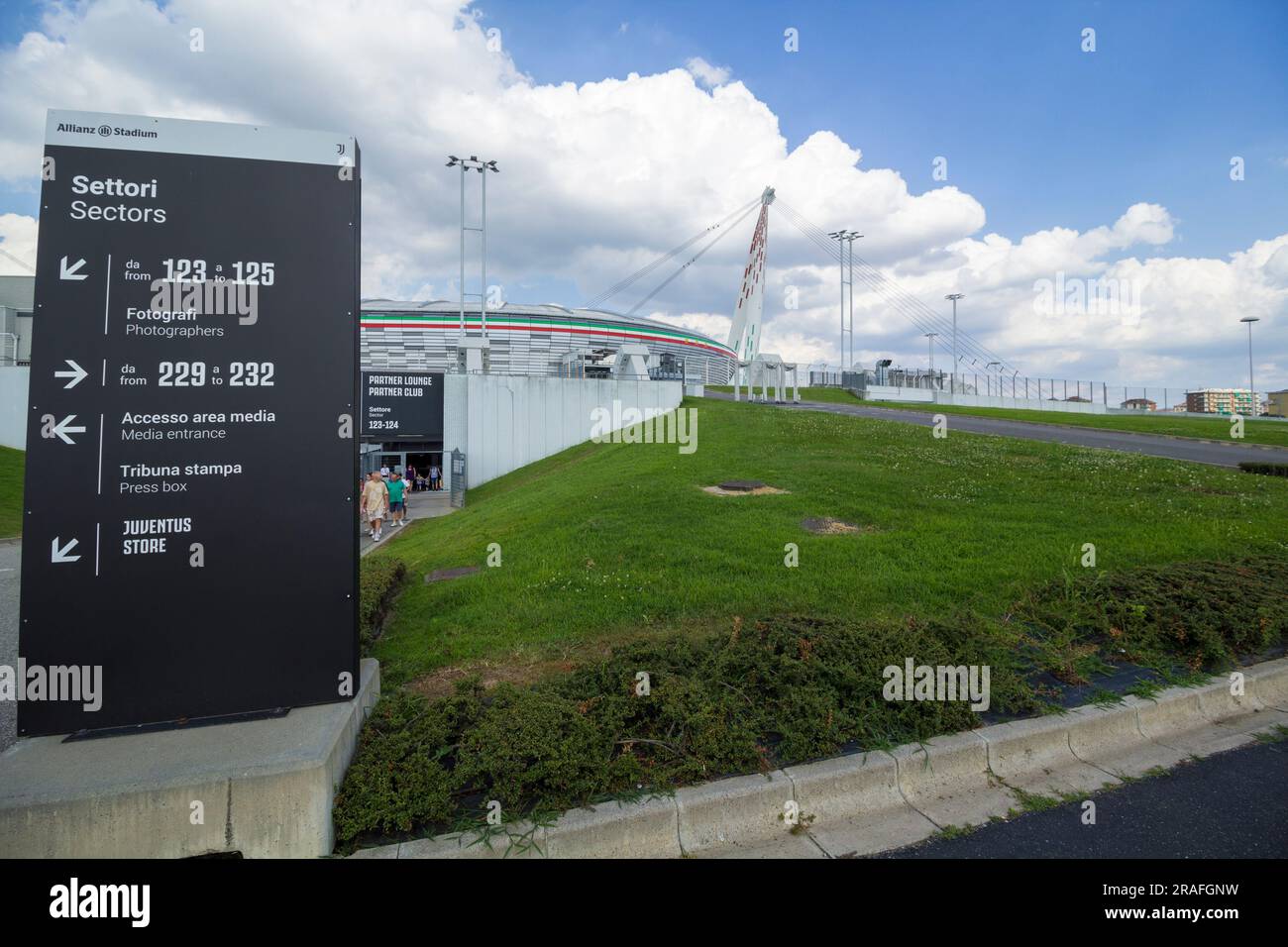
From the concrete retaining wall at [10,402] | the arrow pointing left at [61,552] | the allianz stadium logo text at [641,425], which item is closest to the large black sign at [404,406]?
the allianz stadium logo text at [641,425]

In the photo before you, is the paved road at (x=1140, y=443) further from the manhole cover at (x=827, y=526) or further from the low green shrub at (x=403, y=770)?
the low green shrub at (x=403, y=770)

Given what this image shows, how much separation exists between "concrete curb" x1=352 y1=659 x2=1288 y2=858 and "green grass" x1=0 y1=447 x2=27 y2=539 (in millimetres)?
19486

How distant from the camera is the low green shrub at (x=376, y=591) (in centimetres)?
641

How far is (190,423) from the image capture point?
3.71 m

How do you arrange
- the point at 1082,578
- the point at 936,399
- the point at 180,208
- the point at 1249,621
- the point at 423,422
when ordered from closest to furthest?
the point at 180,208 → the point at 1249,621 → the point at 1082,578 → the point at 423,422 → the point at 936,399

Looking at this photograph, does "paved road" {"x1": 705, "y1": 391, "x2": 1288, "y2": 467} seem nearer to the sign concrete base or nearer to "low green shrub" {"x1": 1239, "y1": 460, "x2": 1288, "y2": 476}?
"low green shrub" {"x1": 1239, "y1": 460, "x2": 1288, "y2": 476}

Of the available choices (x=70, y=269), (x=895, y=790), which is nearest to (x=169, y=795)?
(x=70, y=269)

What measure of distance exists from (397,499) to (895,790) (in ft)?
56.7

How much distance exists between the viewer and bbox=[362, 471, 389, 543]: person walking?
52.2 ft

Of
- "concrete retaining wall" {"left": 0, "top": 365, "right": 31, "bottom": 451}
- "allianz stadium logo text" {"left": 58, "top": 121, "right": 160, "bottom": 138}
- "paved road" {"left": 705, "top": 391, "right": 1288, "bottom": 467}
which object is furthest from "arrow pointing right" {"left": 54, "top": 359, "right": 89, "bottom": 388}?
"concrete retaining wall" {"left": 0, "top": 365, "right": 31, "bottom": 451}
